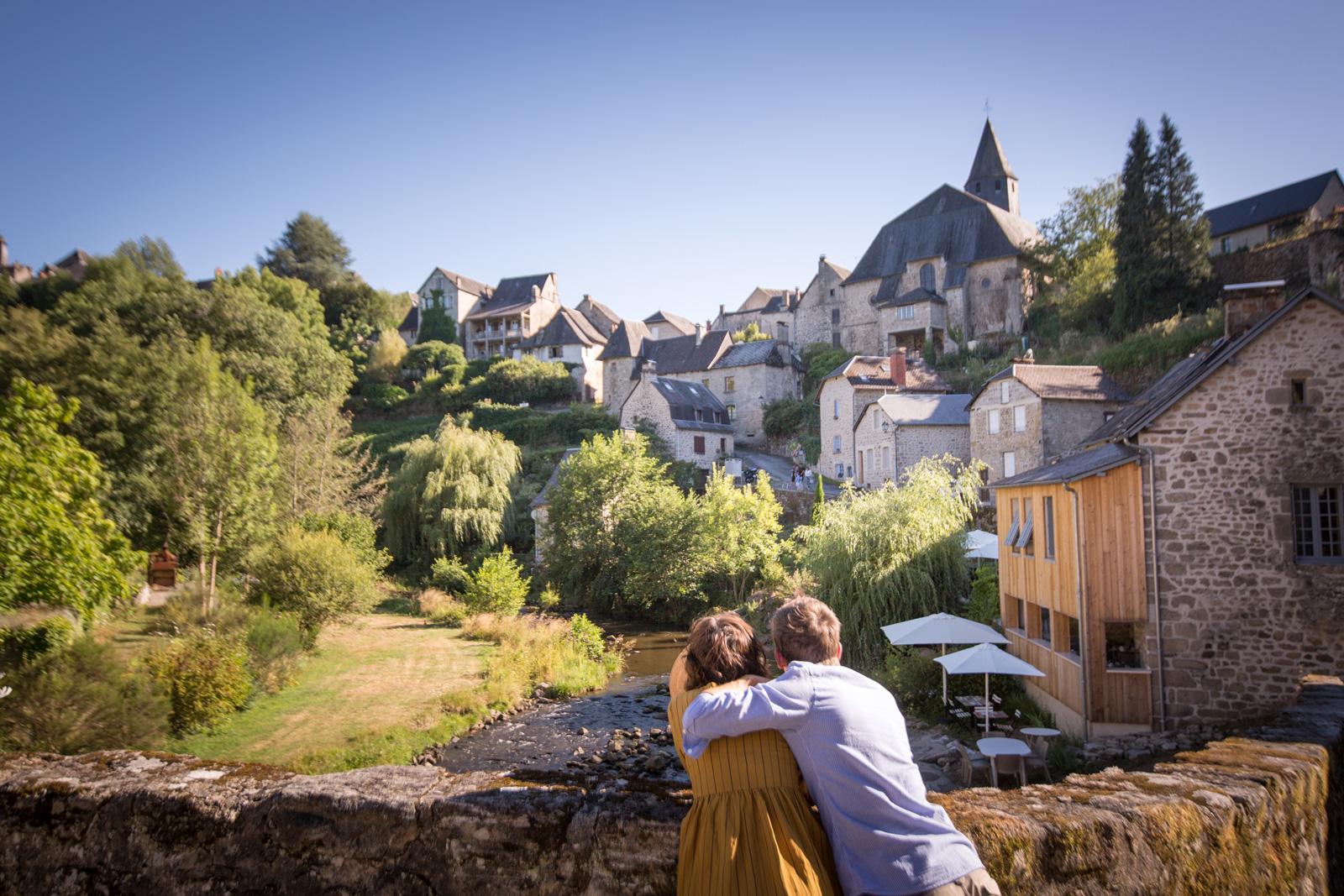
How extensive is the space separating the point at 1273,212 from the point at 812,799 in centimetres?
5297

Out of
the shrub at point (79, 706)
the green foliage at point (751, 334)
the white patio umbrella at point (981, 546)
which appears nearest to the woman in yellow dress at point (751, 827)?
the shrub at point (79, 706)

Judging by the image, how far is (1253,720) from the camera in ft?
38.1

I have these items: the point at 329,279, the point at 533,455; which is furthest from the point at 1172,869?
the point at 329,279

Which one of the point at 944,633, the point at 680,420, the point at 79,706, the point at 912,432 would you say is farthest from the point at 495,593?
the point at 680,420

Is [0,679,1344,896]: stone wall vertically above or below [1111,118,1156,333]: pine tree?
below

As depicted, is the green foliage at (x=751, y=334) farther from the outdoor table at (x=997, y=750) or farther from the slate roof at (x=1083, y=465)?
the outdoor table at (x=997, y=750)

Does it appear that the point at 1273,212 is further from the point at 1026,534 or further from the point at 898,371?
the point at 1026,534

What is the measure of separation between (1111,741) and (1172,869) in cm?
1049

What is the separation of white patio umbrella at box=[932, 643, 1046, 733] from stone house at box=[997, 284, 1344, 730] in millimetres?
1140

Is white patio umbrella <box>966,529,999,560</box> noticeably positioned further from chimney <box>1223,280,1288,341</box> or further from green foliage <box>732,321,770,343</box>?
green foliage <box>732,321,770,343</box>

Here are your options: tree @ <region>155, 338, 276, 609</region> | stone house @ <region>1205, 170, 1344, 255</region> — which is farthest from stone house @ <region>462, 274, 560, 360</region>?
stone house @ <region>1205, 170, 1344, 255</region>

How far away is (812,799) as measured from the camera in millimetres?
2498

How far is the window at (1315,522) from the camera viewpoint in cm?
1180

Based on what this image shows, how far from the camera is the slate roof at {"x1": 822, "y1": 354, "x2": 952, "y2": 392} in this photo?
124 ft
